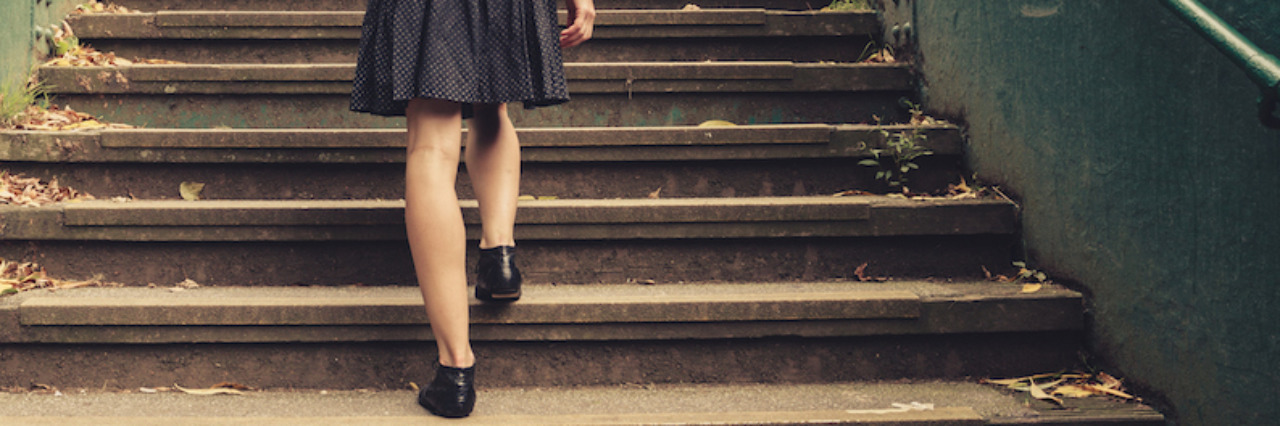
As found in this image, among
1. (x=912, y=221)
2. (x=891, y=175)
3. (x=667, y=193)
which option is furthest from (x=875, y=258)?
(x=667, y=193)

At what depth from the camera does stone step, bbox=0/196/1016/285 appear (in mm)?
2154

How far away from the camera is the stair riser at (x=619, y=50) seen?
9.89ft

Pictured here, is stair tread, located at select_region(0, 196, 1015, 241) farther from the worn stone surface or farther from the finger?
the finger

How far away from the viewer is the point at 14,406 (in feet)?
5.99

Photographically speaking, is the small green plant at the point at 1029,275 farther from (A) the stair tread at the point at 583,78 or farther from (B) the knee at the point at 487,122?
(B) the knee at the point at 487,122

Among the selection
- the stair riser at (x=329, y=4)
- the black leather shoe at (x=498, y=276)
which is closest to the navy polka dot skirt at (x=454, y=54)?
the black leather shoe at (x=498, y=276)

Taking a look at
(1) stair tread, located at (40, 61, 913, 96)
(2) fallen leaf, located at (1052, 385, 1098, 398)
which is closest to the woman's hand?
(1) stair tread, located at (40, 61, 913, 96)

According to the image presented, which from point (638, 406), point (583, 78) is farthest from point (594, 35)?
point (638, 406)

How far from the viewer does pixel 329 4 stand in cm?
333

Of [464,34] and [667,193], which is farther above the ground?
[464,34]

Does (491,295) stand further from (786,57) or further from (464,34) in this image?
(786,57)

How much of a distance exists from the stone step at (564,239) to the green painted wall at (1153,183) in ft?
0.79

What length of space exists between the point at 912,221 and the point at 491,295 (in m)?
1.13

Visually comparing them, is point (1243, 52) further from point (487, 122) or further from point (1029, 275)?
point (487, 122)
